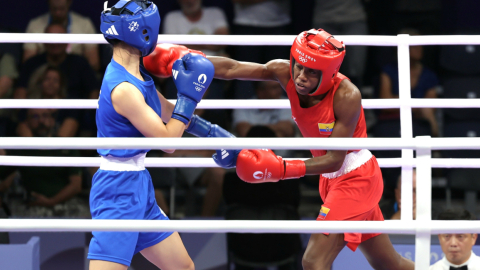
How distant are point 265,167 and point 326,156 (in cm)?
29

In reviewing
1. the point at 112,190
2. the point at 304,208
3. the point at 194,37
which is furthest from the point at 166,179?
the point at 112,190

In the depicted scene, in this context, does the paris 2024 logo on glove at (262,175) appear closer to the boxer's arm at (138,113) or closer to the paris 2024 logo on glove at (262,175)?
the paris 2024 logo on glove at (262,175)

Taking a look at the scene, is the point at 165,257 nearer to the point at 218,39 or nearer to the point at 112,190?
the point at 112,190

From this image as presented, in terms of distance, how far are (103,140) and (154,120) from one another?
0.32 meters

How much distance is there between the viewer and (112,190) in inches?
82.1

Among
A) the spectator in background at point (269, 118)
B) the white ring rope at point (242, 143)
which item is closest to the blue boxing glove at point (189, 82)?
the white ring rope at point (242, 143)

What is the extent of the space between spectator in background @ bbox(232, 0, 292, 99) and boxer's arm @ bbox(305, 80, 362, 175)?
2.45 metres

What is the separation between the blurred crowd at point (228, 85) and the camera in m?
4.35

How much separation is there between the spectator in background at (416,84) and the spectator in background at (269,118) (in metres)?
0.93

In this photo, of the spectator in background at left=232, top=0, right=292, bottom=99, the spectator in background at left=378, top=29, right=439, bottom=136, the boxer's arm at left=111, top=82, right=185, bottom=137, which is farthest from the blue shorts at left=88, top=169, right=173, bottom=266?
the spectator in background at left=378, top=29, right=439, bottom=136

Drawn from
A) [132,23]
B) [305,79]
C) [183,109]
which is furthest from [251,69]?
[132,23]

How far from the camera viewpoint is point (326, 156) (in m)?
2.26

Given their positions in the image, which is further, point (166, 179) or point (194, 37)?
point (166, 179)

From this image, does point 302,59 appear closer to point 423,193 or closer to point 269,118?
point 423,193
